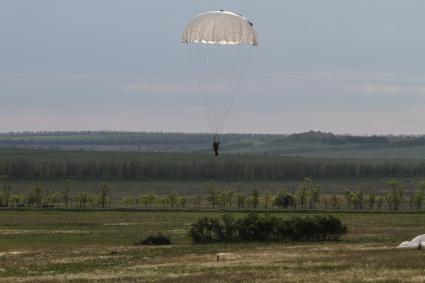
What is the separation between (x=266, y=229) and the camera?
57.8m

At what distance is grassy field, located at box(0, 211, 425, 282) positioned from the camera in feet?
112

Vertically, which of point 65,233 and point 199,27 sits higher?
point 199,27

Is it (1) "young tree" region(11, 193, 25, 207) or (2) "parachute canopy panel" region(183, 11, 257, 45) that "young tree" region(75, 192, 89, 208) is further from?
(2) "parachute canopy panel" region(183, 11, 257, 45)

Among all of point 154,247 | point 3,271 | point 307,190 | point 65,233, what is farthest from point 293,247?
point 307,190

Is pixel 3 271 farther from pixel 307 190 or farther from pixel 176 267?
pixel 307 190

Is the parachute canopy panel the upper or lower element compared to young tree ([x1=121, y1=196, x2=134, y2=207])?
upper

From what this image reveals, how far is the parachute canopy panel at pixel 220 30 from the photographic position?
50031 mm

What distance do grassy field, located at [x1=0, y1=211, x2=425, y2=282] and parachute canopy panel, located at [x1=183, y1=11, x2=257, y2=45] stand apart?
11.8 meters

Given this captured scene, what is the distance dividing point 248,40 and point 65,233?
83.6 ft

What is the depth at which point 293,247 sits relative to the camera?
50.5 meters

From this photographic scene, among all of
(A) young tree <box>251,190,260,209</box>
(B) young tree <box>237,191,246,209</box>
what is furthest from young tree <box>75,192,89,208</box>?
(A) young tree <box>251,190,260,209</box>

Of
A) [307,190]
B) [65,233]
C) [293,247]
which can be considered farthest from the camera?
[307,190]

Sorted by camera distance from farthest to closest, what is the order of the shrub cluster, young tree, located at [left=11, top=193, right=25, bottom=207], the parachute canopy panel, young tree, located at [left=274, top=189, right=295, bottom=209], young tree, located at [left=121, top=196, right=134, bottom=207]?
1. young tree, located at [left=121, top=196, right=134, bottom=207]
2. young tree, located at [left=274, top=189, right=295, bottom=209]
3. young tree, located at [left=11, top=193, right=25, bottom=207]
4. the shrub cluster
5. the parachute canopy panel

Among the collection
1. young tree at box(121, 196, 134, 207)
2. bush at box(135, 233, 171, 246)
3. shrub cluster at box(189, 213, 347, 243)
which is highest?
shrub cluster at box(189, 213, 347, 243)
